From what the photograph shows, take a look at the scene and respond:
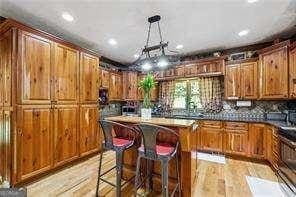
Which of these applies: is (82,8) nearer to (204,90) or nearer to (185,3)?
(185,3)

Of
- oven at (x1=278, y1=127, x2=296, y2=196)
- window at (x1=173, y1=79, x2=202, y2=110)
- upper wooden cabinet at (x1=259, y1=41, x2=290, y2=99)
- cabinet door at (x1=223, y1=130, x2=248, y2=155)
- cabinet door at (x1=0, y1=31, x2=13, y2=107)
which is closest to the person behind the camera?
oven at (x1=278, y1=127, x2=296, y2=196)

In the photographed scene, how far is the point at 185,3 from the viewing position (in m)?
2.61

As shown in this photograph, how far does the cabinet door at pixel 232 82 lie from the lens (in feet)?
14.7

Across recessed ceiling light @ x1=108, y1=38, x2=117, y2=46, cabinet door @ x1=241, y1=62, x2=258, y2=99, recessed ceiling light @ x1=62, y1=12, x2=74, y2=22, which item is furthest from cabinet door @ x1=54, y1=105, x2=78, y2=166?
cabinet door @ x1=241, y1=62, x2=258, y2=99

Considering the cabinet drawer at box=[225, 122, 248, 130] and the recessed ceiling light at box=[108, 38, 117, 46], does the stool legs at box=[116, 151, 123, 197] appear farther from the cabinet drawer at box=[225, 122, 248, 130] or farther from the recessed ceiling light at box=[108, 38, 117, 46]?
the cabinet drawer at box=[225, 122, 248, 130]

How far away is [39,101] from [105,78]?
247 centimetres

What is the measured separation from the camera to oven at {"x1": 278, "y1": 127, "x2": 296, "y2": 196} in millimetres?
2475

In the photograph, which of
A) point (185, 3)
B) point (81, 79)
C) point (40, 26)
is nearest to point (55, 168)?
point (81, 79)

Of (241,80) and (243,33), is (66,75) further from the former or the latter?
(241,80)

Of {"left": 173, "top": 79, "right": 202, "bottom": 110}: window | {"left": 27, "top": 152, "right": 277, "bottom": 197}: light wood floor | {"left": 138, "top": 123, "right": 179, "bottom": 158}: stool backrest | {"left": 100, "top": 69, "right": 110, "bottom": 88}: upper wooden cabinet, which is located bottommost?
{"left": 27, "top": 152, "right": 277, "bottom": 197}: light wood floor

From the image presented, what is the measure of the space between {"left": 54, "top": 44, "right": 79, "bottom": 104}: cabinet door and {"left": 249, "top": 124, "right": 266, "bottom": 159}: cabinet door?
3899 mm

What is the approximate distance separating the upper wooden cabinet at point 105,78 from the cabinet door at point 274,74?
4023mm

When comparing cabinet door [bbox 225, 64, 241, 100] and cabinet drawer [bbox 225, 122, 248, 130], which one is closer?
cabinet drawer [bbox 225, 122, 248, 130]

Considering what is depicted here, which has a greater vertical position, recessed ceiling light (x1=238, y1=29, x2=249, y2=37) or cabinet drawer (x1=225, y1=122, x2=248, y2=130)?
recessed ceiling light (x1=238, y1=29, x2=249, y2=37)
